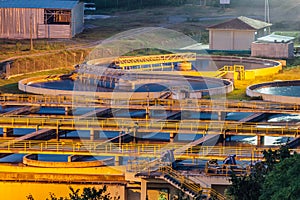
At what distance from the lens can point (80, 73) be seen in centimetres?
3581

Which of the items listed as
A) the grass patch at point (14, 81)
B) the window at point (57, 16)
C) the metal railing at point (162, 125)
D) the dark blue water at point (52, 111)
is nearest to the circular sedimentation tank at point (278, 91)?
the metal railing at point (162, 125)

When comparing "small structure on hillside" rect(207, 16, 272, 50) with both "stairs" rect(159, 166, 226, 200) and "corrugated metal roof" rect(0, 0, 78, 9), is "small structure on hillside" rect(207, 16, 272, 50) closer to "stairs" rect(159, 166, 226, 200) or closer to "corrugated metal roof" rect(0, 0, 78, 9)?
"corrugated metal roof" rect(0, 0, 78, 9)

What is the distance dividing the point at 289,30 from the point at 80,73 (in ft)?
65.8

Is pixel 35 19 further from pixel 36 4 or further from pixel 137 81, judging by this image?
pixel 137 81

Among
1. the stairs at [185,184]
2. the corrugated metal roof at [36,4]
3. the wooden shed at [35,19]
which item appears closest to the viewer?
→ the stairs at [185,184]

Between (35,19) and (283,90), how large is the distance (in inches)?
531

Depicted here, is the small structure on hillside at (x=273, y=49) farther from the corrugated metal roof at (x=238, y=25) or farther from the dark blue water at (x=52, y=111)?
the dark blue water at (x=52, y=111)

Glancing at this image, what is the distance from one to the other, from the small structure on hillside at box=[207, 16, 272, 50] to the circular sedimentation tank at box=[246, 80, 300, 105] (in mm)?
9282

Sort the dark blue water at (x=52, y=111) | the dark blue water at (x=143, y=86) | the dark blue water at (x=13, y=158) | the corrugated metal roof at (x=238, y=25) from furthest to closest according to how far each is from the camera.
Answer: the corrugated metal roof at (x=238, y=25), the dark blue water at (x=143, y=86), the dark blue water at (x=52, y=111), the dark blue water at (x=13, y=158)

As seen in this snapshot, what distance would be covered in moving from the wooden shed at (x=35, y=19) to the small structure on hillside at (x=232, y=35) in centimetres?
560

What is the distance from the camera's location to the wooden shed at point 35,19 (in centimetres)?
4234

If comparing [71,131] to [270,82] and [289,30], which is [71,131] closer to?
[270,82]

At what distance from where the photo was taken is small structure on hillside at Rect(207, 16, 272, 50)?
4294 centimetres

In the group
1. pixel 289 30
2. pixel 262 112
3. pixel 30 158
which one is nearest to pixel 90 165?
pixel 30 158
